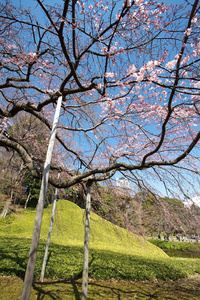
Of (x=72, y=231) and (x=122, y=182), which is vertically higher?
(x=122, y=182)

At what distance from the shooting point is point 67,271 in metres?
4.72

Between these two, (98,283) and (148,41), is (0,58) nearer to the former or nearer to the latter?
(148,41)

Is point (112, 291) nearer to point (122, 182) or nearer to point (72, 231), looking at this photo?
point (122, 182)

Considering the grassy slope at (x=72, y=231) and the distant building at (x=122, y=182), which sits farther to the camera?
the grassy slope at (x=72, y=231)

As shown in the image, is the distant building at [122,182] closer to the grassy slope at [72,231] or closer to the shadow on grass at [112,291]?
the shadow on grass at [112,291]

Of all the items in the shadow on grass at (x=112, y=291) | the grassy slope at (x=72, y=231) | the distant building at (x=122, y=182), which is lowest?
the shadow on grass at (x=112, y=291)

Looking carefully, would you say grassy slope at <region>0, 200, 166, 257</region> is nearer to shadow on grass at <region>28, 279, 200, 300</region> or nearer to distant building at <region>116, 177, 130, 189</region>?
shadow on grass at <region>28, 279, 200, 300</region>

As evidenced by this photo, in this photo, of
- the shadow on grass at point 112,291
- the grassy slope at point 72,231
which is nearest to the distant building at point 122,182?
the shadow on grass at point 112,291

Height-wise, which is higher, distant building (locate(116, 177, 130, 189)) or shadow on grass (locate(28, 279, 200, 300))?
distant building (locate(116, 177, 130, 189))

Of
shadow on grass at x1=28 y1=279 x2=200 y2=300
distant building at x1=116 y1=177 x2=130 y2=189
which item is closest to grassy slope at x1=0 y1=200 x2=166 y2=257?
shadow on grass at x1=28 y1=279 x2=200 y2=300

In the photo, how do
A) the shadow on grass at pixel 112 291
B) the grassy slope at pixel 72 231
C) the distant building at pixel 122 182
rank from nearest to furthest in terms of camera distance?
1. the shadow on grass at pixel 112 291
2. the distant building at pixel 122 182
3. the grassy slope at pixel 72 231

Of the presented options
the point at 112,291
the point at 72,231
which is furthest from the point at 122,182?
the point at 72,231

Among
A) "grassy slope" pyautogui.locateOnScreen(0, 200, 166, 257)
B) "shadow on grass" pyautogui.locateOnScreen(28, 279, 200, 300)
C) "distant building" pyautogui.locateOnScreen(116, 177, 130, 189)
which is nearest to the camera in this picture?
"shadow on grass" pyautogui.locateOnScreen(28, 279, 200, 300)

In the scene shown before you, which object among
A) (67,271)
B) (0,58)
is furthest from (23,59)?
(67,271)
